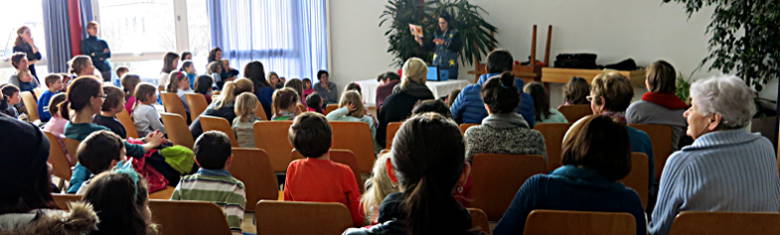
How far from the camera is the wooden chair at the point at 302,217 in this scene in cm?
207

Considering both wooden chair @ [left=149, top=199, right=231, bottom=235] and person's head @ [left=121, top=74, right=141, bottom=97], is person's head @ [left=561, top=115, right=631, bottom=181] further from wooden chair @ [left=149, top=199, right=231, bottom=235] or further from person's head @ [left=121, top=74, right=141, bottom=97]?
person's head @ [left=121, top=74, right=141, bottom=97]

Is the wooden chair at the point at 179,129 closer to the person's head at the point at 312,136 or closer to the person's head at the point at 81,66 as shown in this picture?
the person's head at the point at 312,136

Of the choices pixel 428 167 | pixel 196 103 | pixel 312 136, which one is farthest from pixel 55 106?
pixel 428 167

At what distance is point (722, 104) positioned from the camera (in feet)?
7.51

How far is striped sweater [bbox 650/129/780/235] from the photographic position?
7.23 ft

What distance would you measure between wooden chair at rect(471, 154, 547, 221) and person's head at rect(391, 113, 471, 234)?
1.32m

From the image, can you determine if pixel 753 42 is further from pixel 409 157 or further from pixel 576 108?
pixel 409 157

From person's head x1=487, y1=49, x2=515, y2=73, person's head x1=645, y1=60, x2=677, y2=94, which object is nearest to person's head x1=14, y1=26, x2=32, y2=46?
person's head x1=487, y1=49, x2=515, y2=73

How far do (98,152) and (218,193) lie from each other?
1.84 ft

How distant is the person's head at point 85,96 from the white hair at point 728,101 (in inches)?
116

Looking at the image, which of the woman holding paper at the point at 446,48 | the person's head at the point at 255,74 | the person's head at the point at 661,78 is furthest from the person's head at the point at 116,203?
the woman holding paper at the point at 446,48

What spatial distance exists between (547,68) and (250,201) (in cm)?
560

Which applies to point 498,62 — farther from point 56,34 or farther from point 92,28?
point 56,34

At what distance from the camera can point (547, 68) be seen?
8.01 metres
